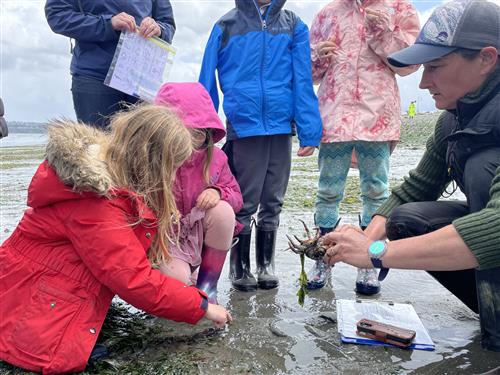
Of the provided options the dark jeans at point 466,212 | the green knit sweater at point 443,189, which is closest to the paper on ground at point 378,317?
the dark jeans at point 466,212

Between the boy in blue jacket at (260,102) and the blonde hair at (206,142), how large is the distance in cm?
51

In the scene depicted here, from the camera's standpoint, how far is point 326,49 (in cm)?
386

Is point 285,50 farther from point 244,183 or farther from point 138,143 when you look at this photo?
point 138,143

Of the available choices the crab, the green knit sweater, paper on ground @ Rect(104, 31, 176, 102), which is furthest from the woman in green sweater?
paper on ground @ Rect(104, 31, 176, 102)

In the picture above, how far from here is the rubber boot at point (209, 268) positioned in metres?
3.00

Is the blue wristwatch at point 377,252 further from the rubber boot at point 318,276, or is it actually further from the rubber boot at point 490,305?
the rubber boot at point 318,276

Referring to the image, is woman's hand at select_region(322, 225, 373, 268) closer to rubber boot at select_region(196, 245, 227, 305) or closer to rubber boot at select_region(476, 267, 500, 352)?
rubber boot at select_region(476, 267, 500, 352)

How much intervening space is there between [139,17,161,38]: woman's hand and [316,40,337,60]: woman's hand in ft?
4.12

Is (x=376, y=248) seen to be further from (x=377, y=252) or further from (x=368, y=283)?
(x=368, y=283)

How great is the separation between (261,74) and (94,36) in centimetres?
122

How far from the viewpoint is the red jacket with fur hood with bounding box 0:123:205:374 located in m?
2.11

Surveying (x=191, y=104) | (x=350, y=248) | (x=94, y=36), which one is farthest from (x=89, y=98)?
(x=350, y=248)

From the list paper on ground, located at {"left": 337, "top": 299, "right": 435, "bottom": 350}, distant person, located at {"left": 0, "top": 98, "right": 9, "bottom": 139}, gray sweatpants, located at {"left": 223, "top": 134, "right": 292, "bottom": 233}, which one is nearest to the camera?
paper on ground, located at {"left": 337, "top": 299, "right": 435, "bottom": 350}

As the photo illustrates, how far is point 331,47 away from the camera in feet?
12.6
